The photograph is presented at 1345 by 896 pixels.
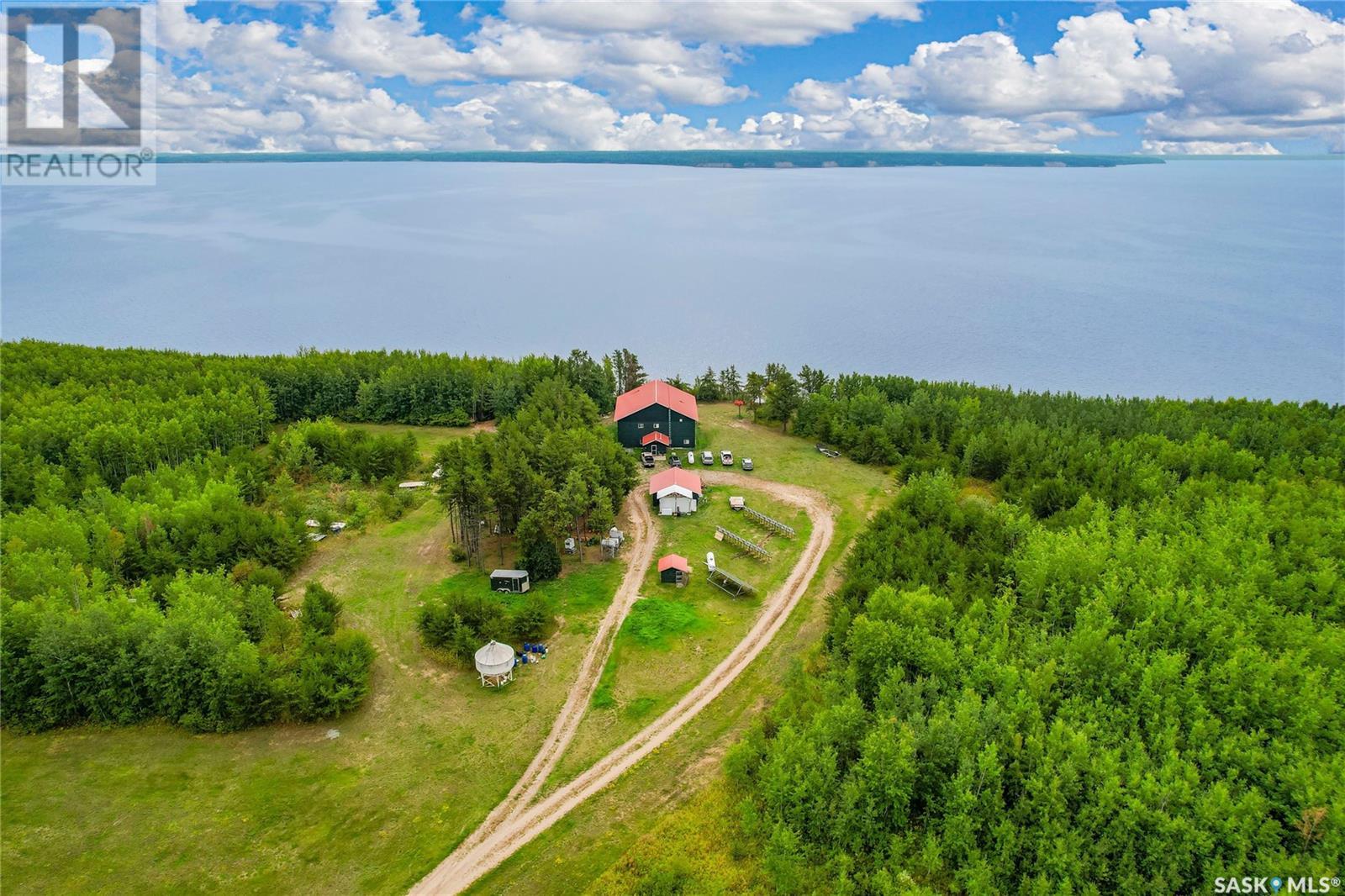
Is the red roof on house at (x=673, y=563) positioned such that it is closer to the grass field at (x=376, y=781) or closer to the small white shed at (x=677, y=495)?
the grass field at (x=376, y=781)

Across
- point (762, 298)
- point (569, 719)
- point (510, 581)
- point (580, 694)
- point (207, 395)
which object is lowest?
point (569, 719)

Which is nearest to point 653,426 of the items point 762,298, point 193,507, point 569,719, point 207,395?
point 193,507

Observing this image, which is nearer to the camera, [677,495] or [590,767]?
[590,767]

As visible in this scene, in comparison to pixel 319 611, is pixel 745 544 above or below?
above

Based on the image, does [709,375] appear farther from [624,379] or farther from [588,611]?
[588,611]

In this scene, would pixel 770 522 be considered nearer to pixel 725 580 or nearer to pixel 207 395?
pixel 725 580

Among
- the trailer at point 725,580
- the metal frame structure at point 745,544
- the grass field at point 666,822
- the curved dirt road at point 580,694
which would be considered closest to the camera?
the grass field at point 666,822

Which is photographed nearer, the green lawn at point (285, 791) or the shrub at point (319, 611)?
the green lawn at point (285, 791)

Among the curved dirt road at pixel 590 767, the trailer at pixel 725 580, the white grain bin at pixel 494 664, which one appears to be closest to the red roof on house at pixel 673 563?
the trailer at pixel 725 580
